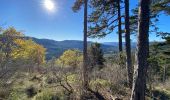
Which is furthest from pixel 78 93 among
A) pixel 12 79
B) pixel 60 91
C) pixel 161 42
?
pixel 161 42

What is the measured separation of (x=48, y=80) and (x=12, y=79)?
4.19 metres

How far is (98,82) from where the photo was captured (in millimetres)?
17359

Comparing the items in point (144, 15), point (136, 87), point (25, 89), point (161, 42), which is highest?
point (144, 15)

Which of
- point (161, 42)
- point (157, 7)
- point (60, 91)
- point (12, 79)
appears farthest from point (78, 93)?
point (157, 7)

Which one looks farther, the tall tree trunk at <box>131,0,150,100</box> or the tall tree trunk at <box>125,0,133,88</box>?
the tall tree trunk at <box>125,0,133,88</box>

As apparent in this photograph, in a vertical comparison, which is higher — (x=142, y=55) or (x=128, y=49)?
(x=142, y=55)

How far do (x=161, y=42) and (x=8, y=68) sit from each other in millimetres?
8634

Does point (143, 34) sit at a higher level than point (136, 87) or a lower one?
higher

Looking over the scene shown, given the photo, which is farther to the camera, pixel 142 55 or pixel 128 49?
pixel 128 49

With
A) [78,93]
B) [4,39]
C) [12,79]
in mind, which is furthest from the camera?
[4,39]

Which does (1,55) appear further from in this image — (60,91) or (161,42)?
(161,42)

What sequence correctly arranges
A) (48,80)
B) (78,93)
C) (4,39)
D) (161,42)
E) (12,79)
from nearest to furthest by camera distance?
(161,42)
(78,93)
(12,79)
(4,39)
(48,80)

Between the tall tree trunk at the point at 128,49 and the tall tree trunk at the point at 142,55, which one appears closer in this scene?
the tall tree trunk at the point at 142,55

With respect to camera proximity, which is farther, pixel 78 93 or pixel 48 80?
pixel 48 80
